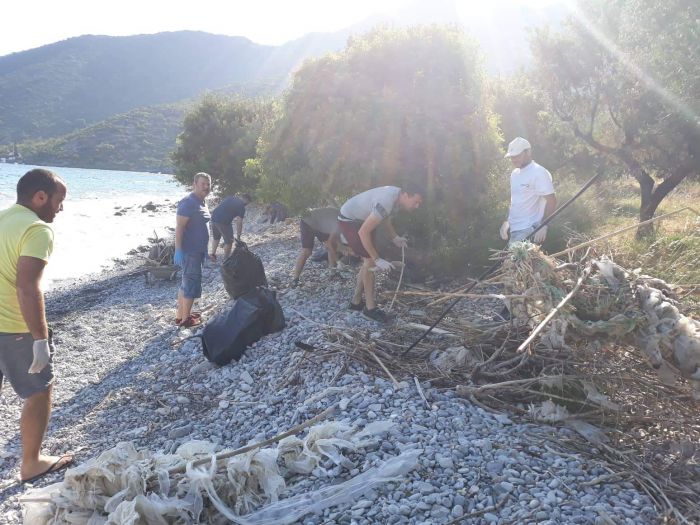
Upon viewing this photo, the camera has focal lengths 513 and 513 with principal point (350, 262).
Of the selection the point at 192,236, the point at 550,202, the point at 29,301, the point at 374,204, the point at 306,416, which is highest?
the point at 29,301

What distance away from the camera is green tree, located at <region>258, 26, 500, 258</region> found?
303 inches

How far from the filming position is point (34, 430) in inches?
154

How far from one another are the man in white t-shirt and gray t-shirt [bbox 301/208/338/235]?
9.43 ft

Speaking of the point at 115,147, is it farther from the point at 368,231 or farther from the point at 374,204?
the point at 368,231

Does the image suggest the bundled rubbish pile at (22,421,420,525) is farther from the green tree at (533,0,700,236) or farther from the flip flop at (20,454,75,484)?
the green tree at (533,0,700,236)

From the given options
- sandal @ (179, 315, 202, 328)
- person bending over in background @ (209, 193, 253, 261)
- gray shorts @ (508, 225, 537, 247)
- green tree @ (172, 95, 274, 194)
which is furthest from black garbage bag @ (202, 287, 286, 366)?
green tree @ (172, 95, 274, 194)

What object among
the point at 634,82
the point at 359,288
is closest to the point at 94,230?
the point at 359,288

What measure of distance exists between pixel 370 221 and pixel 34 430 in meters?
3.63

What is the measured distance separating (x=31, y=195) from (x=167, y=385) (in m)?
2.69

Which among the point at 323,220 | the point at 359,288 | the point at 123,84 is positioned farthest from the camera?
the point at 123,84

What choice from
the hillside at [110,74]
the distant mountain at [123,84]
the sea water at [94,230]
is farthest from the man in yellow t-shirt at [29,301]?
the hillside at [110,74]

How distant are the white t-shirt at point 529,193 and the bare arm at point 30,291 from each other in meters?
4.64

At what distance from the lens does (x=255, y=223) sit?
21.7 meters

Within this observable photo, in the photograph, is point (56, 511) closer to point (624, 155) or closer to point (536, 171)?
point (536, 171)
